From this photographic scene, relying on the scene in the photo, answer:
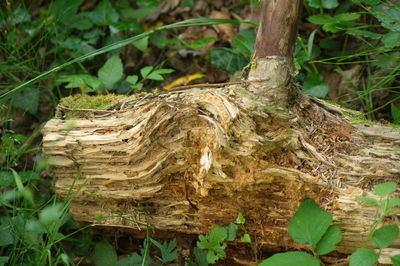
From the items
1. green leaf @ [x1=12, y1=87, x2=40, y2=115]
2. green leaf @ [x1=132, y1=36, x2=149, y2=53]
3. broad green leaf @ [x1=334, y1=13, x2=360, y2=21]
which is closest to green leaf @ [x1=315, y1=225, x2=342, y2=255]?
broad green leaf @ [x1=334, y1=13, x2=360, y2=21]

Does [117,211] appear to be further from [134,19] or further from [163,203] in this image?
[134,19]

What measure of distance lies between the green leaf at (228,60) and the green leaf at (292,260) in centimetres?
146

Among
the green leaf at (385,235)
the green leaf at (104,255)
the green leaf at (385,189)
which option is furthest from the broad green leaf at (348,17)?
the green leaf at (104,255)

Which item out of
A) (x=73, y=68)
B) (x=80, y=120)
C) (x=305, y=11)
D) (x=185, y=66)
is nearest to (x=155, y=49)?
(x=185, y=66)

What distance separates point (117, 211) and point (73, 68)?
137 centimetres

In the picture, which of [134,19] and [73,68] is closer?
[73,68]

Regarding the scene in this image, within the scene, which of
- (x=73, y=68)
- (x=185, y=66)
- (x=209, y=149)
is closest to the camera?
(x=209, y=149)

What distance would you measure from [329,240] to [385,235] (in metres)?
0.20

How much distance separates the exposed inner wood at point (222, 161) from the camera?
160cm

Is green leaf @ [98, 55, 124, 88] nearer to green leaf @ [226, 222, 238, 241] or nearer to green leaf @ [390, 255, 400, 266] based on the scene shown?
green leaf @ [226, 222, 238, 241]

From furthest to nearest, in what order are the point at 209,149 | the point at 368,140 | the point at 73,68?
the point at 73,68
the point at 368,140
the point at 209,149

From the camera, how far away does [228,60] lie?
2.75m

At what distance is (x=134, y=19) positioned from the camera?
313 cm

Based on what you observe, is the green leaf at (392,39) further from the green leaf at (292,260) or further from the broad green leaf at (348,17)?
the green leaf at (292,260)
